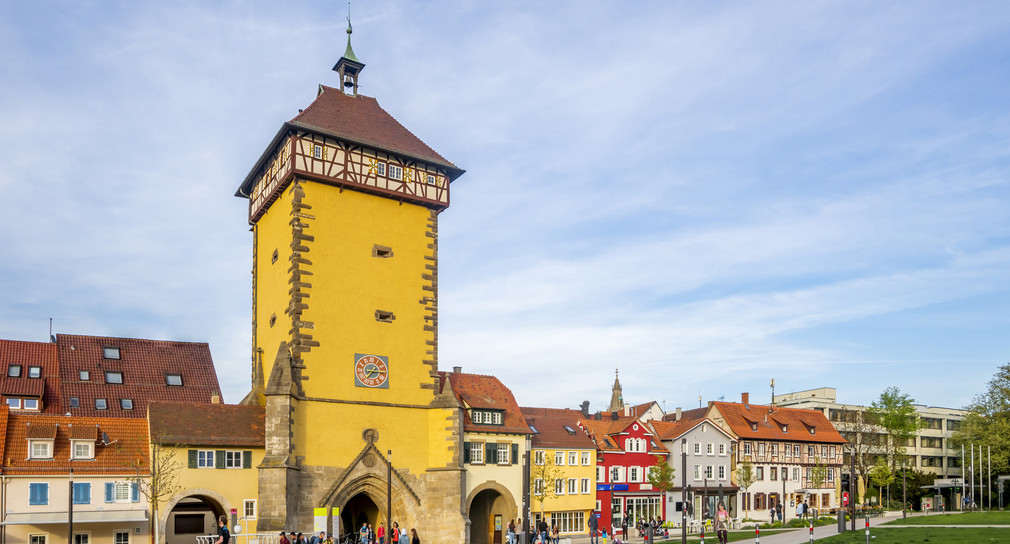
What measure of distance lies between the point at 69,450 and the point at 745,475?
169 ft

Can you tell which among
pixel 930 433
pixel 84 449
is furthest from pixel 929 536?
pixel 930 433

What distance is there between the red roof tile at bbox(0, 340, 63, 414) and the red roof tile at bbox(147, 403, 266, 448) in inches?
486

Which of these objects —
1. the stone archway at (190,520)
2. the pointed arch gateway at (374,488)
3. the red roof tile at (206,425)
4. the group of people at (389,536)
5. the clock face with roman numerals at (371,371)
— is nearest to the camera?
the group of people at (389,536)

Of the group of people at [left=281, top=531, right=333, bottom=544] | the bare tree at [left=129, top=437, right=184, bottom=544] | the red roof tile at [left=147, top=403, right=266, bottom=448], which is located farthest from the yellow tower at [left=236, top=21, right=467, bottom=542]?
the bare tree at [left=129, top=437, right=184, bottom=544]

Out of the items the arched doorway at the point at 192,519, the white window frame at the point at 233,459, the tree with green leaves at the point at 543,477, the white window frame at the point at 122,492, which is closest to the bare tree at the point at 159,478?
the white window frame at the point at 122,492

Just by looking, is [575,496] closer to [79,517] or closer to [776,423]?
[776,423]

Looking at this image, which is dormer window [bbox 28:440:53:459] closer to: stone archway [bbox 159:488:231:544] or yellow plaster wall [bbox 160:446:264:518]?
yellow plaster wall [bbox 160:446:264:518]

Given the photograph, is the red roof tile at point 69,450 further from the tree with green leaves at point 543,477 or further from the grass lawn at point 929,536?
the grass lawn at point 929,536

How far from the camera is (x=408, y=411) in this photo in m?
43.4

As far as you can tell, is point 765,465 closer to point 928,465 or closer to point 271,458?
point 928,465

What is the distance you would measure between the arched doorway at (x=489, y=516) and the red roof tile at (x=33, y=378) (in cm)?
2486

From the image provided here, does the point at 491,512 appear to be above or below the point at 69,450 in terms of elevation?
below

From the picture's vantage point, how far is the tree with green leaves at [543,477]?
197 feet

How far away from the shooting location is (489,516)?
2307 inches
